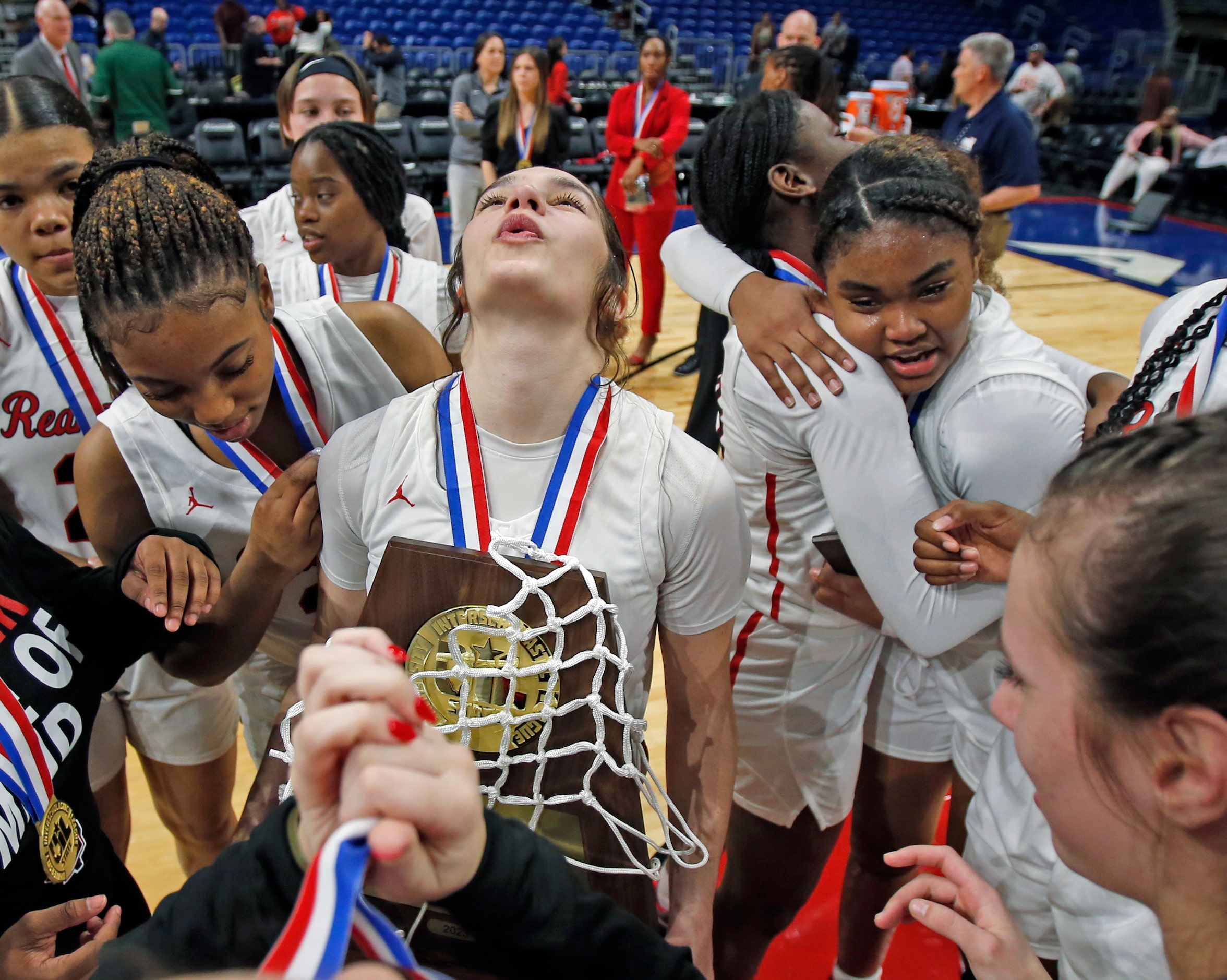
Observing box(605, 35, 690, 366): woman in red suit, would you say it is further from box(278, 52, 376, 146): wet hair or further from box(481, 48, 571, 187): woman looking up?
box(278, 52, 376, 146): wet hair

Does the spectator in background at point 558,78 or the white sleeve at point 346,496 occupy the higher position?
the white sleeve at point 346,496

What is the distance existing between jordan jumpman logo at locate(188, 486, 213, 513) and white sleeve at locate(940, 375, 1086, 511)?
3.65 ft

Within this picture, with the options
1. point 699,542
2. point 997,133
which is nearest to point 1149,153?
point 997,133

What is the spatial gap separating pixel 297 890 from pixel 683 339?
16.5 ft

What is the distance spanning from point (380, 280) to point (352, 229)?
0.47 ft

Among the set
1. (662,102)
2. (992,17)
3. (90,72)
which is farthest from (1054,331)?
(992,17)

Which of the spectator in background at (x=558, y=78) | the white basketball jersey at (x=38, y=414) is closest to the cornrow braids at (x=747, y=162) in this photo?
the white basketball jersey at (x=38, y=414)

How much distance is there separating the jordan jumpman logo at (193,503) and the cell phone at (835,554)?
0.95 meters

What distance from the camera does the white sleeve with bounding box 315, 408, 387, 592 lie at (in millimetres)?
1128

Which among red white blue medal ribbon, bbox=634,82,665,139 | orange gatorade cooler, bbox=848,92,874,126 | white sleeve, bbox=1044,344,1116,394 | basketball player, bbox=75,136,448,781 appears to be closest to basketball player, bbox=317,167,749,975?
basketball player, bbox=75,136,448,781

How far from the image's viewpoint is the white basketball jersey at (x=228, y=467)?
4.26 feet

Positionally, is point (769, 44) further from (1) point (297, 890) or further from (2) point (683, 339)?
(1) point (297, 890)

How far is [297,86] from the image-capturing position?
263cm

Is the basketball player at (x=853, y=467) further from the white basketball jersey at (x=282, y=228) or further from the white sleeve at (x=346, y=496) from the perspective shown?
the white basketball jersey at (x=282, y=228)
